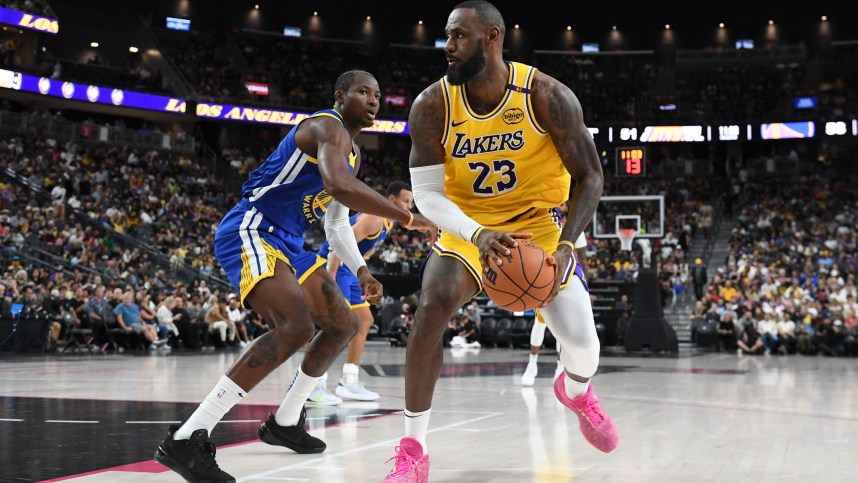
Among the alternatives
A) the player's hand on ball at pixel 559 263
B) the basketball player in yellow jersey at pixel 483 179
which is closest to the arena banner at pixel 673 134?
the basketball player in yellow jersey at pixel 483 179

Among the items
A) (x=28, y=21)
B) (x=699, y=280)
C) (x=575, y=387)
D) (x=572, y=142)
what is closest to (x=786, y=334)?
(x=699, y=280)

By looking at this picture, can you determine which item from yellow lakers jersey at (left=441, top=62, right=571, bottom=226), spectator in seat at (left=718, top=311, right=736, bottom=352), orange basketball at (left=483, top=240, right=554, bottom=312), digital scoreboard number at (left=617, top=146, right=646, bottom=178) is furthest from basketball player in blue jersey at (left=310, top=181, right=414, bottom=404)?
digital scoreboard number at (left=617, top=146, right=646, bottom=178)

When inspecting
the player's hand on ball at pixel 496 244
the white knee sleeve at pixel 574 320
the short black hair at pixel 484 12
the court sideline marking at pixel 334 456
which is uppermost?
the short black hair at pixel 484 12

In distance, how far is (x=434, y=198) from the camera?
4.19 metres

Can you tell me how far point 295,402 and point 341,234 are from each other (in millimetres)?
993

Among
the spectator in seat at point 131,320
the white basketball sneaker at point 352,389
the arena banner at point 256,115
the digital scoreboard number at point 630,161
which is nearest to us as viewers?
the white basketball sneaker at point 352,389

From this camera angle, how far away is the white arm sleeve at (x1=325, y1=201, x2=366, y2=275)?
5086 mm

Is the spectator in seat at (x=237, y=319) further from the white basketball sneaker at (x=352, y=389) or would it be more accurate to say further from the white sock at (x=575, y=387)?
the white sock at (x=575, y=387)

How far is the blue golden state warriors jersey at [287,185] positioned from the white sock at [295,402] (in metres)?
0.83

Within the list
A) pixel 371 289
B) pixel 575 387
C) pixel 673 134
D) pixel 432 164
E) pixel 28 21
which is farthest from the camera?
pixel 673 134

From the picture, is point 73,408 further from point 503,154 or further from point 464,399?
point 503,154

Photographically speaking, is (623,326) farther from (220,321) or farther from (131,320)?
(131,320)

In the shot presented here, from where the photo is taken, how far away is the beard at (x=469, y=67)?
4008 millimetres

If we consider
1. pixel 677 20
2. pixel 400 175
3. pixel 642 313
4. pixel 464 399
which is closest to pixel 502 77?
pixel 464 399
